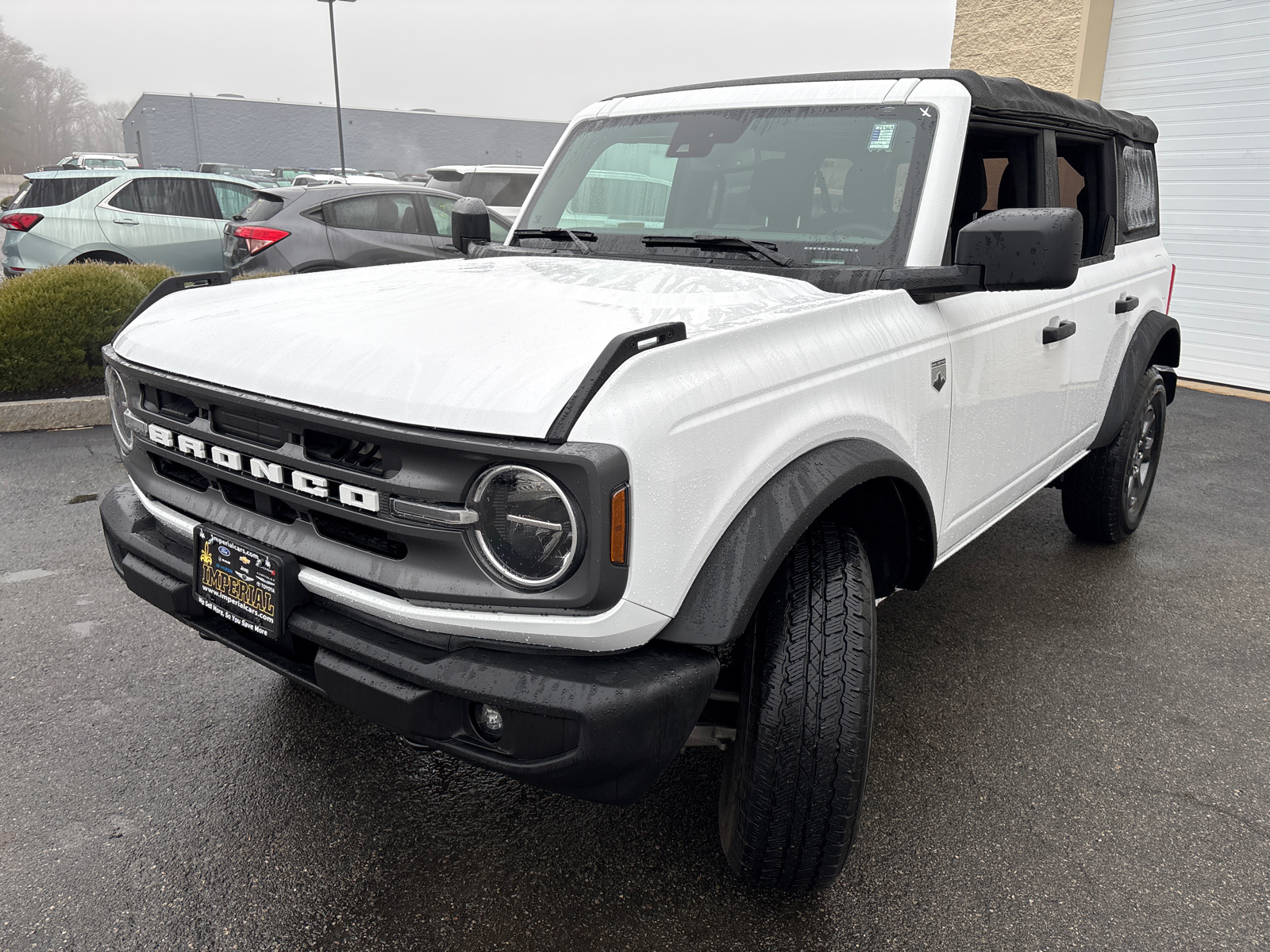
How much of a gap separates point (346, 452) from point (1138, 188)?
12.4 feet

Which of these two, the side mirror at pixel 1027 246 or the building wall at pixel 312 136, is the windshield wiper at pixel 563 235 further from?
the building wall at pixel 312 136

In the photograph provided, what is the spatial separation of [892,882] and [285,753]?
170cm

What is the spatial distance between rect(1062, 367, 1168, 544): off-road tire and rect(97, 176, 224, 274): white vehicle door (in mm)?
8760

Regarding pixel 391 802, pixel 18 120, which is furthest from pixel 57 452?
pixel 18 120

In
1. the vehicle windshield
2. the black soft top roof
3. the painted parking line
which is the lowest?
the painted parking line

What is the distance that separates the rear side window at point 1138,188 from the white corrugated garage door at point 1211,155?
496cm

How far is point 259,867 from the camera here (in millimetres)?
2293

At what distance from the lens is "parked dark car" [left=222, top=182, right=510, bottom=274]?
332 inches

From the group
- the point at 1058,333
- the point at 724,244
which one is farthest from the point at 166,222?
the point at 1058,333

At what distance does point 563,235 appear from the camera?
3201 millimetres

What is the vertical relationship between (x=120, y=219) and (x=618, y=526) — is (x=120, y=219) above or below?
below

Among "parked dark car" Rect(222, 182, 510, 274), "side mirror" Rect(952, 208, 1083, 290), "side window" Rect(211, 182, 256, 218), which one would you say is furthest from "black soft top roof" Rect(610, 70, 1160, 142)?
"side window" Rect(211, 182, 256, 218)

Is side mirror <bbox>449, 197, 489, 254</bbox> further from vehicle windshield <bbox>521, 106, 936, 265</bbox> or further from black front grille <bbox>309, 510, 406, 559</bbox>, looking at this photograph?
black front grille <bbox>309, 510, 406, 559</bbox>

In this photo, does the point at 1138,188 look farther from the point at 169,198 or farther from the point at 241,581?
the point at 169,198
